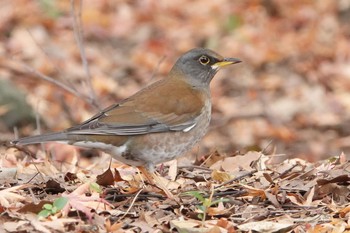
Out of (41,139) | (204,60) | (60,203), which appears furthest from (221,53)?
(60,203)

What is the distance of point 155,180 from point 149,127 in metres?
0.54

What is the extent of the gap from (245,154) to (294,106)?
18.7ft

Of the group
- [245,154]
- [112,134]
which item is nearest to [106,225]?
[112,134]

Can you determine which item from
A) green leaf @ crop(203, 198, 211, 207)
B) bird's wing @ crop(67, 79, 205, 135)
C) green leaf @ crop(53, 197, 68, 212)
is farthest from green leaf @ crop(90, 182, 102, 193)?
green leaf @ crop(203, 198, 211, 207)

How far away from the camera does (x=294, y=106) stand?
13.1m

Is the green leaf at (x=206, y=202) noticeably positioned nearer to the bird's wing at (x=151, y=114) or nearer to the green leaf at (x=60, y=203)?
the green leaf at (x=60, y=203)

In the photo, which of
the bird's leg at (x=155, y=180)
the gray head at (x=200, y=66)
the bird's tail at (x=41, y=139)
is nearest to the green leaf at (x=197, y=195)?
the bird's leg at (x=155, y=180)

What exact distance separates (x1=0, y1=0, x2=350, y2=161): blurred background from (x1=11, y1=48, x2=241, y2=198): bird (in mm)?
3712

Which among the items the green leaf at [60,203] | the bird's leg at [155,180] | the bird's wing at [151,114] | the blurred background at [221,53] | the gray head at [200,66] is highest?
the gray head at [200,66]

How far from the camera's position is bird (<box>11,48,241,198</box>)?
6656 millimetres

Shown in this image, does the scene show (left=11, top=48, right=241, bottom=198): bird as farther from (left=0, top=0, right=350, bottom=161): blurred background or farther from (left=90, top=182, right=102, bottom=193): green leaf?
(left=0, top=0, right=350, bottom=161): blurred background

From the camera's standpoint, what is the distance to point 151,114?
704cm

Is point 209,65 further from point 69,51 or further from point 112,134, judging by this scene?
point 69,51

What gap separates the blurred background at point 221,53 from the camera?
483 inches
